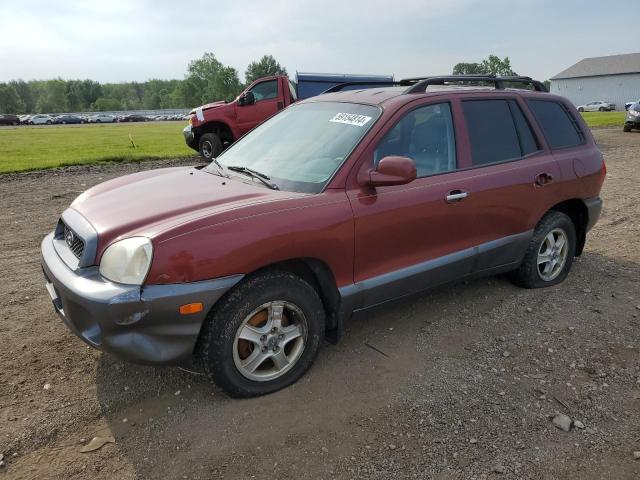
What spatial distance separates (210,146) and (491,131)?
9.90 metres

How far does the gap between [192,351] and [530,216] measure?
2.98m

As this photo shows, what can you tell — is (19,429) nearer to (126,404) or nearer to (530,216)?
(126,404)

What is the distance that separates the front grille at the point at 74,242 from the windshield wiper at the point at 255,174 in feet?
A: 3.79

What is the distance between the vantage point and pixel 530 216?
4.14m

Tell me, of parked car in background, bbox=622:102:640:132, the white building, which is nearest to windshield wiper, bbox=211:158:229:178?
parked car in background, bbox=622:102:640:132

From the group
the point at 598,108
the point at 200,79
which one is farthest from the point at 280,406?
the point at 200,79

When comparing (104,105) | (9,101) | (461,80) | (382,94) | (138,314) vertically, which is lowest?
(138,314)

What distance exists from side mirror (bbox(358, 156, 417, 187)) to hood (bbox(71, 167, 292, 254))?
1.77ft

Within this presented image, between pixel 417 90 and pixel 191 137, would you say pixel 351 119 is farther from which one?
pixel 191 137

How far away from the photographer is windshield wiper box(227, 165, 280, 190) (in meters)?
3.19

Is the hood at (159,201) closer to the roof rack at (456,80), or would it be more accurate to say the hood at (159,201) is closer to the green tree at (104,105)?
the roof rack at (456,80)

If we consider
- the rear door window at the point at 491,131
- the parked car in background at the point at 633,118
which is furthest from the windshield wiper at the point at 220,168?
the parked car in background at the point at 633,118

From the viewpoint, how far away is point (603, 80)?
7456 cm

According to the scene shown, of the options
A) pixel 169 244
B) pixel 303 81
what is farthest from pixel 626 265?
pixel 303 81
